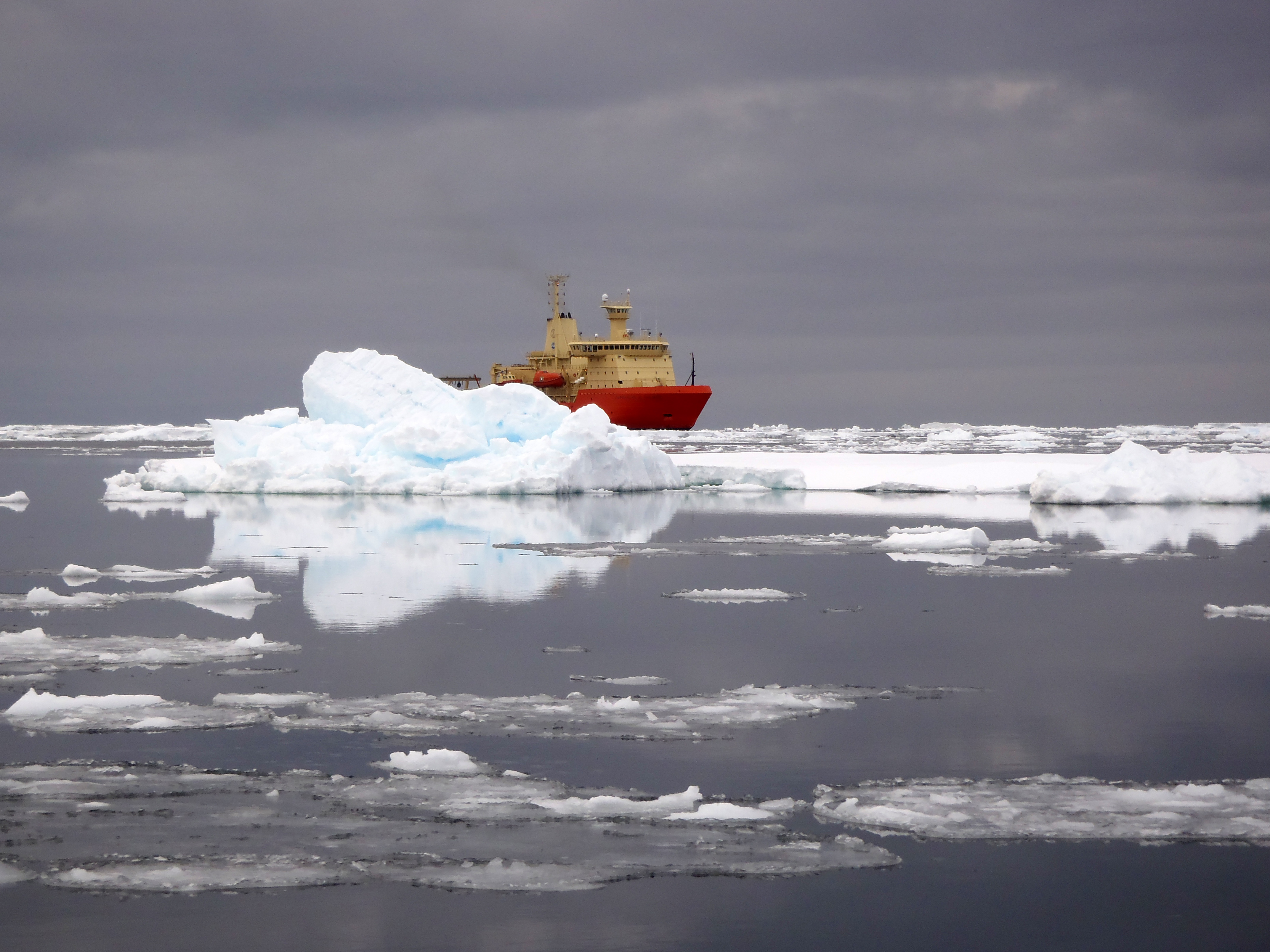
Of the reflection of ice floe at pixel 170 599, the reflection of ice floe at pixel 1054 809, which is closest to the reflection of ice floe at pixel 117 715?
the reflection of ice floe at pixel 1054 809

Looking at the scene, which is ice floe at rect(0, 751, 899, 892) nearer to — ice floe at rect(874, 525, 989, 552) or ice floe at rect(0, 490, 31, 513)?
ice floe at rect(874, 525, 989, 552)

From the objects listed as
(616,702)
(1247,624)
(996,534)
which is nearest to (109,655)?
(616,702)

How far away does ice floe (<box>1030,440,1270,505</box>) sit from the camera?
20.9 metres

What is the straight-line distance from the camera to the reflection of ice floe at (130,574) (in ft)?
41.1

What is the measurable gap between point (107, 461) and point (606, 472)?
2766 centimetres

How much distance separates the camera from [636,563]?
13953 millimetres

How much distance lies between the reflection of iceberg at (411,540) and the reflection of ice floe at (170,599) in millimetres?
486

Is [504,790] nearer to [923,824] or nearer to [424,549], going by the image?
[923,824]

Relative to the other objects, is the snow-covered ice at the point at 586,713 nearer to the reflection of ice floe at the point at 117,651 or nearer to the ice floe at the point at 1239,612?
the reflection of ice floe at the point at 117,651

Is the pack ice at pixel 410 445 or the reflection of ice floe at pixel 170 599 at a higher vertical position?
the pack ice at pixel 410 445

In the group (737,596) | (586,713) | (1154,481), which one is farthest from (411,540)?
(1154,481)

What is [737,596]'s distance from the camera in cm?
1140

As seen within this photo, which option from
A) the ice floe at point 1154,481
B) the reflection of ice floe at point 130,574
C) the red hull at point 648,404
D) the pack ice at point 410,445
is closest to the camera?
the reflection of ice floe at point 130,574

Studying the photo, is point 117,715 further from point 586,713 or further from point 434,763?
point 586,713
